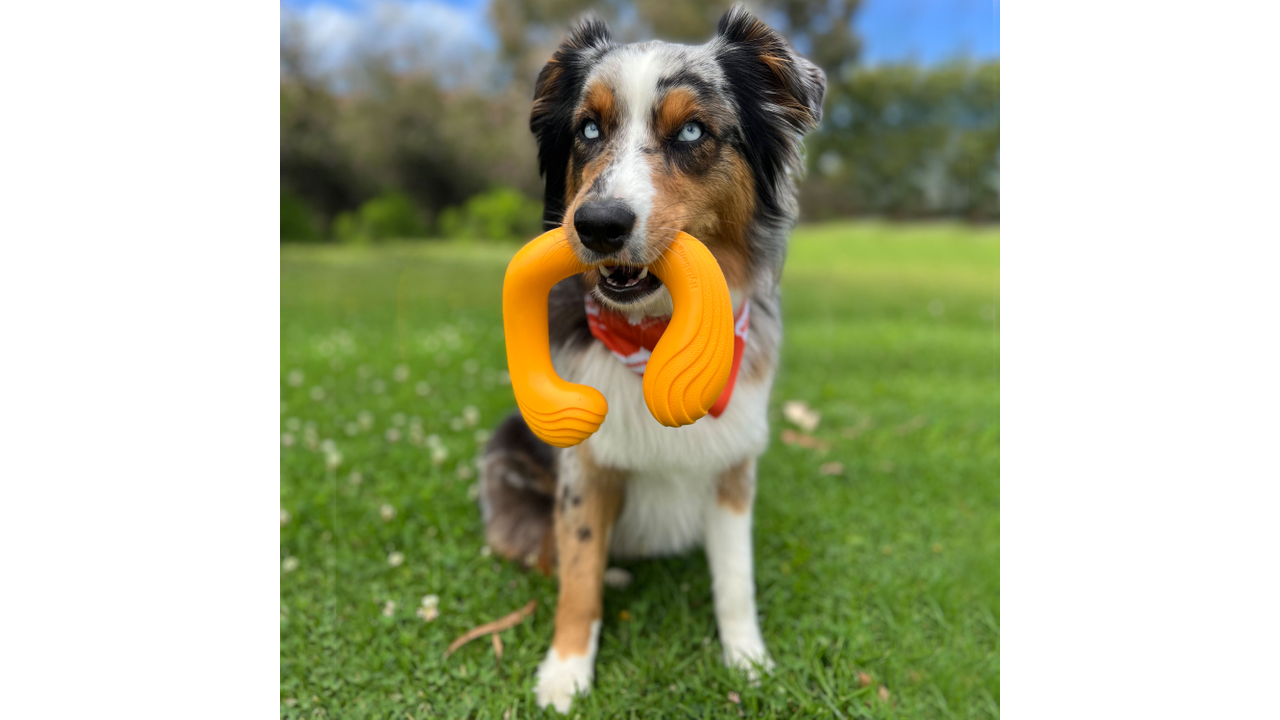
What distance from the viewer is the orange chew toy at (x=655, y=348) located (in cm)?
171

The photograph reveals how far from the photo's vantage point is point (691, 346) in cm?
170

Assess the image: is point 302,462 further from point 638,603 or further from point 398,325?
point 398,325

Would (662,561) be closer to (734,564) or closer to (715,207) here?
(734,564)

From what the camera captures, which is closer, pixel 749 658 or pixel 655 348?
pixel 655 348

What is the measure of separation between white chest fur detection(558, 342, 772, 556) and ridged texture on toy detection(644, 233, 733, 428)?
17.5 inches

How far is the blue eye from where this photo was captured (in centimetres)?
192

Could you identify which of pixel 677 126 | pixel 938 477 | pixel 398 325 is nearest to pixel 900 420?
pixel 938 477

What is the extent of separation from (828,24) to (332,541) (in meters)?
5.01

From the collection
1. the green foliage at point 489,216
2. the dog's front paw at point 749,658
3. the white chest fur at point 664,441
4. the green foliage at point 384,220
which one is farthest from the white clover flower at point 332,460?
the green foliage at point 384,220

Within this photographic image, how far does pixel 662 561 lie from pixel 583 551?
65cm

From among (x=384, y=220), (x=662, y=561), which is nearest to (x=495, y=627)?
(x=662, y=561)

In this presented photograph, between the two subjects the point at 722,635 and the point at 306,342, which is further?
the point at 306,342

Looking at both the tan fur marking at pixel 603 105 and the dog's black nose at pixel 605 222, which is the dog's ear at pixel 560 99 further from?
the dog's black nose at pixel 605 222

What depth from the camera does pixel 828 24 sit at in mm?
5438
